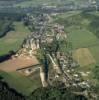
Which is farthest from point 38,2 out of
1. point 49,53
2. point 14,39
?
point 49,53

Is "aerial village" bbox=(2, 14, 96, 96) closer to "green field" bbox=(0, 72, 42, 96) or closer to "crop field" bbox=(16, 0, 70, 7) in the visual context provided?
"green field" bbox=(0, 72, 42, 96)

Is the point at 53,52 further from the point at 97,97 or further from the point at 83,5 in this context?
the point at 83,5

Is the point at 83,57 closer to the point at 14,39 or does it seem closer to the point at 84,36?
the point at 84,36

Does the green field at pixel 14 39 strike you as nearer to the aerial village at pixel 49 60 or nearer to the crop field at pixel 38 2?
the aerial village at pixel 49 60

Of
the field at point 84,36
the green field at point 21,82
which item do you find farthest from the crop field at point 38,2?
the green field at point 21,82

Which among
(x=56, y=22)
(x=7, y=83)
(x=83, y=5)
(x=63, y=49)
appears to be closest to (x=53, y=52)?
(x=63, y=49)

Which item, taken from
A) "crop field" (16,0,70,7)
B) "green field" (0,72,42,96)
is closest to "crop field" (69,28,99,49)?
"green field" (0,72,42,96)
